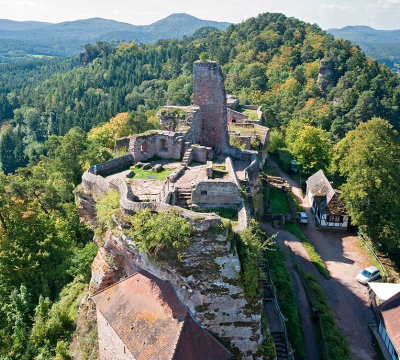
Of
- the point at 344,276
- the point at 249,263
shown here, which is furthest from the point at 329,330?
the point at 249,263

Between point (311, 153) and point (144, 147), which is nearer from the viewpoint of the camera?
point (144, 147)

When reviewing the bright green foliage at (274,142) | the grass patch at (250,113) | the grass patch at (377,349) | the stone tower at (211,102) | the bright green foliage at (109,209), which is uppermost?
the stone tower at (211,102)

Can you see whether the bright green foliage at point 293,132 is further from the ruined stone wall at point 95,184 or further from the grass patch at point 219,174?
the ruined stone wall at point 95,184

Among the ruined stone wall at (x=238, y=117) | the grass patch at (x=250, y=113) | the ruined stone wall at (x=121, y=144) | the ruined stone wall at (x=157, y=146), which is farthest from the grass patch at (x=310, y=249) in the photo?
the grass patch at (x=250, y=113)

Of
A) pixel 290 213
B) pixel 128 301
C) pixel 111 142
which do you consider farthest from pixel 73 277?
pixel 111 142

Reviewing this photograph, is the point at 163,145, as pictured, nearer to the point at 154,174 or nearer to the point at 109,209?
the point at 154,174

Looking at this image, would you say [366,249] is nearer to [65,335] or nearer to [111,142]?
[65,335]
